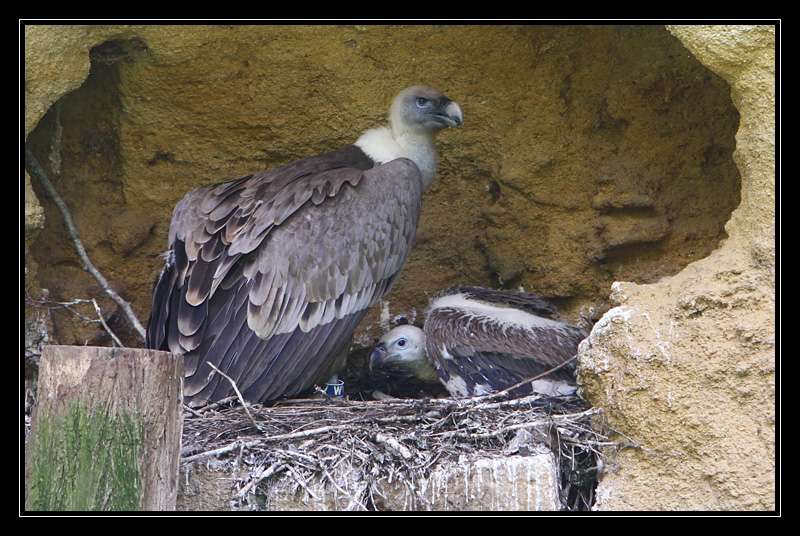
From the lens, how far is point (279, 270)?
19.9 feet

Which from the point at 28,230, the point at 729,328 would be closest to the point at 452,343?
the point at 729,328

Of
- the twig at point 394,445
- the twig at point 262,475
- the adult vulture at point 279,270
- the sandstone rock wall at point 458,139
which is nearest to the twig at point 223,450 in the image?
the twig at point 262,475

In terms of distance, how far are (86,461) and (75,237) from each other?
9.42 feet

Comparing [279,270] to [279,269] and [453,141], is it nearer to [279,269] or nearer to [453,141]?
[279,269]

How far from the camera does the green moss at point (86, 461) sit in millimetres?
4184

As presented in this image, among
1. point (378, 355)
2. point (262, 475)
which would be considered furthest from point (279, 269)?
point (262, 475)

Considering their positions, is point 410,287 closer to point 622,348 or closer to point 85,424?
point 622,348

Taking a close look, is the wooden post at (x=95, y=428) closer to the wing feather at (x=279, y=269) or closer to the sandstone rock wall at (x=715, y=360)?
the wing feather at (x=279, y=269)

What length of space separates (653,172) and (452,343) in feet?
5.25

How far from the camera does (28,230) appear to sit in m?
6.00

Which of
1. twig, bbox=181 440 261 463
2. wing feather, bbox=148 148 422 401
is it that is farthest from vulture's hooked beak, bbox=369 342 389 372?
twig, bbox=181 440 261 463

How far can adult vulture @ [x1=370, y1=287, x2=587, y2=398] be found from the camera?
6039mm

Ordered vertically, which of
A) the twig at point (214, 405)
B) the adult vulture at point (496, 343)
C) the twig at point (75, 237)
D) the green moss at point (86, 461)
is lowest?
the green moss at point (86, 461)

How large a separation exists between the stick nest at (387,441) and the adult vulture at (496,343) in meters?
0.36
